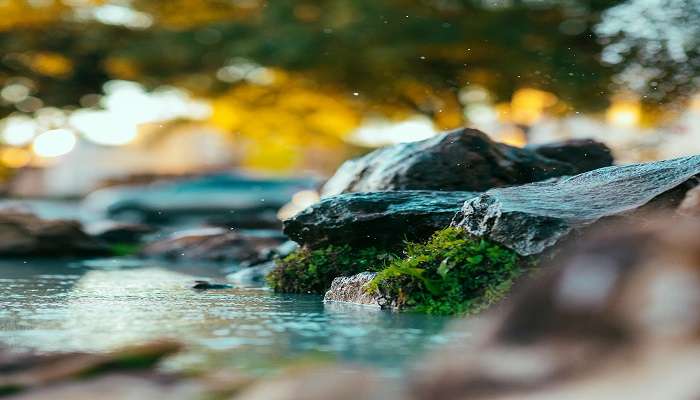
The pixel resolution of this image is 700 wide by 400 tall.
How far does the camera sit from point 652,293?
2.77 meters

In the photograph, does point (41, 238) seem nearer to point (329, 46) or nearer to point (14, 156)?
point (329, 46)

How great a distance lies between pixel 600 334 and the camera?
2758 mm

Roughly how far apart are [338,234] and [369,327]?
8.04 feet

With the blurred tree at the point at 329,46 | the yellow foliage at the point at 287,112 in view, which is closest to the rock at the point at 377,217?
the blurred tree at the point at 329,46

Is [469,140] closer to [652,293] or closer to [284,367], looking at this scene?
[284,367]

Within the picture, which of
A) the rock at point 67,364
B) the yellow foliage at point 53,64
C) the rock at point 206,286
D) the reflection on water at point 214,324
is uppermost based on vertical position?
the yellow foliage at point 53,64

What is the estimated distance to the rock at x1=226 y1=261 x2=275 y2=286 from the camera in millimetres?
8589

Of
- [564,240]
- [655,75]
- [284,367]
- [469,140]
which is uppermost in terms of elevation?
[655,75]

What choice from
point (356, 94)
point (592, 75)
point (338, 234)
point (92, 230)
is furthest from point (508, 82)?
point (338, 234)

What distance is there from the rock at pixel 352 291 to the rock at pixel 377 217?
22.2 inches

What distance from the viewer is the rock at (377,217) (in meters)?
7.14

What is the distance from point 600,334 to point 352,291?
3837mm

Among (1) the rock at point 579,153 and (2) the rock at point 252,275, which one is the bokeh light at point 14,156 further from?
(1) the rock at point 579,153

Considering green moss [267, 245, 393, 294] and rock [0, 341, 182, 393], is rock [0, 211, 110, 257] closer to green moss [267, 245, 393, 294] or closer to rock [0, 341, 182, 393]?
green moss [267, 245, 393, 294]
